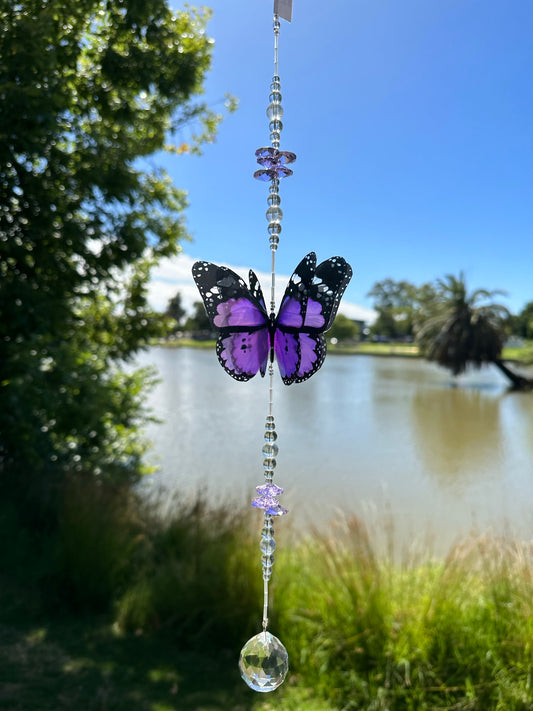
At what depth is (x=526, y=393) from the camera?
67.3ft

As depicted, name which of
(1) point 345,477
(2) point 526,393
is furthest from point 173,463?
(2) point 526,393

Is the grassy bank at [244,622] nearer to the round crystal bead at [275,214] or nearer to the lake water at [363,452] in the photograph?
the lake water at [363,452]

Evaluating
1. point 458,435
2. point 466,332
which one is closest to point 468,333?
point 466,332

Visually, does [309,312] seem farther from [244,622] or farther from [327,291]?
[244,622]

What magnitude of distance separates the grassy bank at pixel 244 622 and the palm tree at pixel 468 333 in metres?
18.4

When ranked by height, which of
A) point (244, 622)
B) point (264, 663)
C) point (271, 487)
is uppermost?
point (271, 487)

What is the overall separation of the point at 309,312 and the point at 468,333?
21768 mm

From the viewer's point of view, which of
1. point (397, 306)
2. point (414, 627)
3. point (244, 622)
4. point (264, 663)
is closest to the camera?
point (264, 663)

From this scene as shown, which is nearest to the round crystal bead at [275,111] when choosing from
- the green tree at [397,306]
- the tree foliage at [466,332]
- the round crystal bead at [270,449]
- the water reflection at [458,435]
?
the round crystal bead at [270,449]

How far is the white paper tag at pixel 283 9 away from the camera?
890 millimetres

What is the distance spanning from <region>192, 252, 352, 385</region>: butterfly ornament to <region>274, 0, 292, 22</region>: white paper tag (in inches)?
17.2

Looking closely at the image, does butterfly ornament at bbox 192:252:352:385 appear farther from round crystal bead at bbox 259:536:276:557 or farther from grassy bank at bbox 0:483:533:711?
grassy bank at bbox 0:483:533:711

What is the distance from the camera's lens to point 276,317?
91cm

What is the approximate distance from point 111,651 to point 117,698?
1.82 feet
